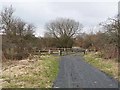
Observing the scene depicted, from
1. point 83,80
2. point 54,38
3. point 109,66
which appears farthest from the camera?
point 54,38

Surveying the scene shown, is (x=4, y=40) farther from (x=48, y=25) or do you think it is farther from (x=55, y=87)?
(x=48, y=25)

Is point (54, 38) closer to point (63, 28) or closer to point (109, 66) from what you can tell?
point (63, 28)

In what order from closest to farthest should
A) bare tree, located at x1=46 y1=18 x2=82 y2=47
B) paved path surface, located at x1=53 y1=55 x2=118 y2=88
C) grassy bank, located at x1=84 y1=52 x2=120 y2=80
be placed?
paved path surface, located at x1=53 y1=55 x2=118 y2=88
grassy bank, located at x1=84 y1=52 x2=120 y2=80
bare tree, located at x1=46 y1=18 x2=82 y2=47

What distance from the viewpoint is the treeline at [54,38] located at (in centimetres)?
3167

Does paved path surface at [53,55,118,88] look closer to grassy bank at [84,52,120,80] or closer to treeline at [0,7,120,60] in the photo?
grassy bank at [84,52,120,80]

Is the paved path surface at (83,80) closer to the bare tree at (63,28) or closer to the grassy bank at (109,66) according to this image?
the grassy bank at (109,66)

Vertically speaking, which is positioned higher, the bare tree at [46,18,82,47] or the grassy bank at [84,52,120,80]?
the bare tree at [46,18,82,47]

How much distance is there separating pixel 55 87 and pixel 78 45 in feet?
214

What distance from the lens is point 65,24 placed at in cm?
8781

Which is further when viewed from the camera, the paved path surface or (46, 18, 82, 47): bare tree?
(46, 18, 82, 47): bare tree

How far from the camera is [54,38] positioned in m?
76.0

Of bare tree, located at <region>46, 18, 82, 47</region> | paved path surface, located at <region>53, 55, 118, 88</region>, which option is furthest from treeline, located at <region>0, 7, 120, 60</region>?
paved path surface, located at <region>53, 55, 118, 88</region>

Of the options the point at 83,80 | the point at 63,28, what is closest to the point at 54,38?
the point at 63,28

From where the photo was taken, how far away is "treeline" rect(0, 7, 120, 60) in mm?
31672
